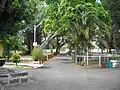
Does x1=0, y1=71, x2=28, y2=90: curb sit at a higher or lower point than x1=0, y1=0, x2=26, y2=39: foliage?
lower

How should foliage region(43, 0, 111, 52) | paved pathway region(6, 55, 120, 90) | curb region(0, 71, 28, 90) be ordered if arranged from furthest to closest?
foliage region(43, 0, 111, 52), curb region(0, 71, 28, 90), paved pathway region(6, 55, 120, 90)

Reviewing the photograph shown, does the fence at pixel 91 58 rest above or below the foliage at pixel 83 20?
below

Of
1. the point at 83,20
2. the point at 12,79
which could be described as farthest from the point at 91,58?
the point at 12,79

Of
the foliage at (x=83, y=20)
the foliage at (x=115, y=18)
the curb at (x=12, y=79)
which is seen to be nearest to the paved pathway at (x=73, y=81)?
the curb at (x=12, y=79)

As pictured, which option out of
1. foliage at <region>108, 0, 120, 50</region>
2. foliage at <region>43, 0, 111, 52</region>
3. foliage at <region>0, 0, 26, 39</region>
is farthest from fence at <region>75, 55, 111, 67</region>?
foliage at <region>0, 0, 26, 39</region>

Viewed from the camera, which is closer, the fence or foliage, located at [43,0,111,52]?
the fence

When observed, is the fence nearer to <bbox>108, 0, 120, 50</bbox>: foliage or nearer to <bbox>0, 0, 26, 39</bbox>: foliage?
<bbox>108, 0, 120, 50</bbox>: foliage

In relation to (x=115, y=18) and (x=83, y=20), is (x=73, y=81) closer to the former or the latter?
(x=83, y=20)

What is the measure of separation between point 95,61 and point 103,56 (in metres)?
1.53

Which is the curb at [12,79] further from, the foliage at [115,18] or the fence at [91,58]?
the fence at [91,58]

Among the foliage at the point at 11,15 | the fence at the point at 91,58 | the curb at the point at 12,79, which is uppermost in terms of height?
the foliage at the point at 11,15

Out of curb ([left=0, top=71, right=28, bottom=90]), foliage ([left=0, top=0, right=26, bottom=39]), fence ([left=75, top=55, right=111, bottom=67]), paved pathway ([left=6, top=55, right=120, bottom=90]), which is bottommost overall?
paved pathway ([left=6, top=55, right=120, bottom=90])

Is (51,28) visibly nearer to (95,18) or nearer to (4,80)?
(95,18)

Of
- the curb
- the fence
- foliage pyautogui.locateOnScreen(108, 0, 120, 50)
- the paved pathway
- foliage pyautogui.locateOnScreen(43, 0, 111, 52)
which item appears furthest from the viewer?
foliage pyautogui.locateOnScreen(43, 0, 111, 52)
